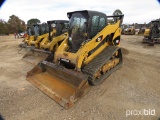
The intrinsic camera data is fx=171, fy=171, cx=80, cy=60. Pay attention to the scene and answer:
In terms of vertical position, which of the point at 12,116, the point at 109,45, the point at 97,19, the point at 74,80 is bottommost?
the point at 12,116

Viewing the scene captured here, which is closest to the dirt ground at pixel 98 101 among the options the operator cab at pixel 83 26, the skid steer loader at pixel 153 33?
the operator cab at pixel 83 26

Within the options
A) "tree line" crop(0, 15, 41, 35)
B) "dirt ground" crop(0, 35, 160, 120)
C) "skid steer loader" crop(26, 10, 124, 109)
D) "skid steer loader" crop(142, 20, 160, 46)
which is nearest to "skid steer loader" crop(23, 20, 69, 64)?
"skid steer loader" crop(26, 10, 124, 109)

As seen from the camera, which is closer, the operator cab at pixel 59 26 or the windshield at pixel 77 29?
the windshield at pixel 77 29

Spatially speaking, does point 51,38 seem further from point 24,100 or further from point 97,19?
point 24,100

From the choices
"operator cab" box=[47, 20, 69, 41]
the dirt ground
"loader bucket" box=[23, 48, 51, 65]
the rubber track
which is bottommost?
the dirt ground

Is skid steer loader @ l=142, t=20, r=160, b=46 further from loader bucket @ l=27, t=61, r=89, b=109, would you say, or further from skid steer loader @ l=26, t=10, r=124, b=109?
loader bucket @ l=27, t=61, r=89, b=109

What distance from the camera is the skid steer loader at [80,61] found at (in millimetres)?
→ 5012

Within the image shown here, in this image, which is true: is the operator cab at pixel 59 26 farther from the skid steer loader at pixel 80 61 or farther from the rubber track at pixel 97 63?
the rubber track at pixel 97 63

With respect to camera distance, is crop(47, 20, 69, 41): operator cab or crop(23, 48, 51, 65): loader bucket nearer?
crop(23, 48, 51, 65): loader bucket

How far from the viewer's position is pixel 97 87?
215 inches

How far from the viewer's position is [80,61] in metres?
5.45

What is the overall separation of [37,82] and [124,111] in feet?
9.96

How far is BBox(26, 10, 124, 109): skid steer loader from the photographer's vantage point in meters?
5.01

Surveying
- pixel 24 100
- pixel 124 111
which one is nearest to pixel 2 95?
pixel 24 100
